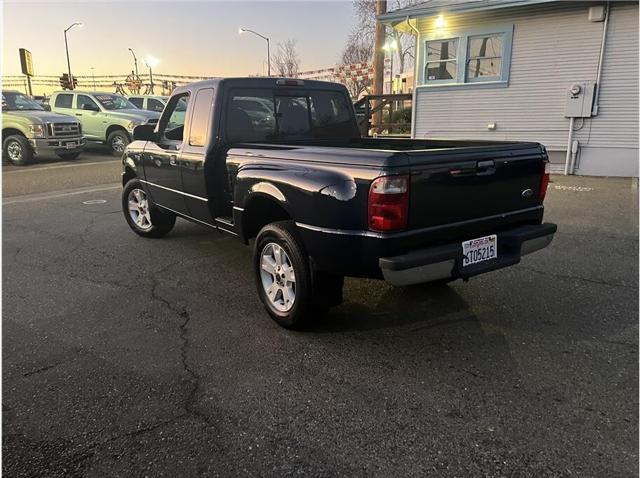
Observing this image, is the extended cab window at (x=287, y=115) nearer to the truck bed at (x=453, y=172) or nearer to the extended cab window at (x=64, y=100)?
the truck bed at (x=453, y=172)

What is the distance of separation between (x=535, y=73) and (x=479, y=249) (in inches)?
388

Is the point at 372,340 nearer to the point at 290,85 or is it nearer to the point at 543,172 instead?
the point at 543,172

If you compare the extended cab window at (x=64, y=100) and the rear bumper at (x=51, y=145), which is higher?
the extended cab window at (x=64, y=100)

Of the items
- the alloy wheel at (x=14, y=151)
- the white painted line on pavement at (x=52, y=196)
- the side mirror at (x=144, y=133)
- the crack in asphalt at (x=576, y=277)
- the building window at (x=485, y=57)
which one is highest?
the building window at (x=485, y=57)

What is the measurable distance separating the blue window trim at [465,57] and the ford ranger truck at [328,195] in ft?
26.8

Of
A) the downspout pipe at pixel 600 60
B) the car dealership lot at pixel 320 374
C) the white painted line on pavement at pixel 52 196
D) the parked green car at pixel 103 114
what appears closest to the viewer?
the car dealership lot at pixel 320 374

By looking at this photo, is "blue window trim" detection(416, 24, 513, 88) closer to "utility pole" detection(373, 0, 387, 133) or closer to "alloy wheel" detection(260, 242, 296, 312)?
"utility pole" detection(373, 0, 387, 133)

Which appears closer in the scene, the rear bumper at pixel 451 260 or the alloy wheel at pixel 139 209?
the rear bumper at pixel 451 260

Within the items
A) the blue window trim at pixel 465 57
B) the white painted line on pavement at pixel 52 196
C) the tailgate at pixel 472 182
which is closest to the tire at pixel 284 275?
the tailgate at pixel 472 182

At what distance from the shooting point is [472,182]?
3295mm

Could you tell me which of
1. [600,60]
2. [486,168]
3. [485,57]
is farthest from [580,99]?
[486,168]

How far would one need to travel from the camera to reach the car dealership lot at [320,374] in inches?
93.4

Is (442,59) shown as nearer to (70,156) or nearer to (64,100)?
(70,156)

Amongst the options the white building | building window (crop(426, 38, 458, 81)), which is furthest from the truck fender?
building window (crop(426, 38, 458, 81))
